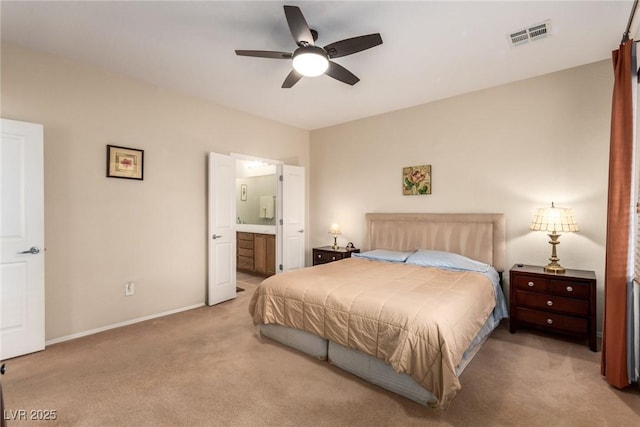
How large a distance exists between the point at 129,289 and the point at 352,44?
3437 mm

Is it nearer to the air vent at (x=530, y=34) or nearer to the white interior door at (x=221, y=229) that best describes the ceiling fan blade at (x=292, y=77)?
the white interior door at (x=221, y=229)

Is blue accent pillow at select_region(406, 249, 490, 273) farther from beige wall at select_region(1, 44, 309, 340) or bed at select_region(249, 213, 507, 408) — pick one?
beige wall at select_region(1, 44, 309, 340)

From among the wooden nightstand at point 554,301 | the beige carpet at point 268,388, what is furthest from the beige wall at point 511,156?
the beige carpet at point 268,388

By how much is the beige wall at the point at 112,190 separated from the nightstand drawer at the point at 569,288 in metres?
4.06

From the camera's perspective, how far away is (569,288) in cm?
288

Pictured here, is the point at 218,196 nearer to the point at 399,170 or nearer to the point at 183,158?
the point at 183,158

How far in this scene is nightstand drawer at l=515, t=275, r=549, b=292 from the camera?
3002 mm

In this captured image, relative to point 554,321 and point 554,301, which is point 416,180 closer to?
point 554,301

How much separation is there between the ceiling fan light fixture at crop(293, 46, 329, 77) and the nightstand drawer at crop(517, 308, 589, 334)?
3.05 metres

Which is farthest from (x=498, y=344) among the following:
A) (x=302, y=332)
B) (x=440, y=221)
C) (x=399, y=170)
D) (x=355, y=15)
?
(x=355, y=15)

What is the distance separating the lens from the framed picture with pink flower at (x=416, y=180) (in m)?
4.24

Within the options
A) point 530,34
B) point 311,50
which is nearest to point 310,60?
point 311,50

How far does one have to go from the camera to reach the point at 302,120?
507cm

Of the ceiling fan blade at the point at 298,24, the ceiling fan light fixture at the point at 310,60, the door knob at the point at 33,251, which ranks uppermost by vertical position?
the ceiling fan blade at the point at 298,24
